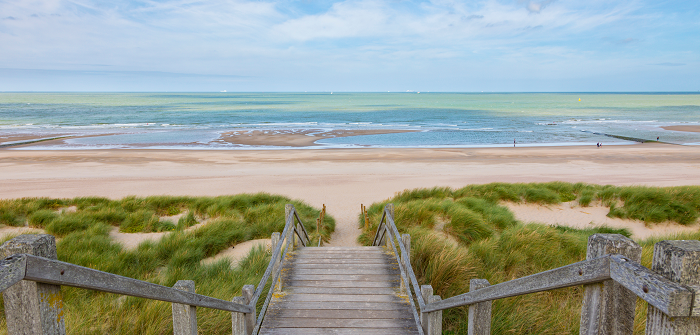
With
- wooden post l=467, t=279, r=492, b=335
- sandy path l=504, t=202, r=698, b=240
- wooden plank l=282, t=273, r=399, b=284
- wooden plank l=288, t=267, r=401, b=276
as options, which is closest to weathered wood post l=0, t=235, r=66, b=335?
wooden post l=467, t=279, r=492, b=335

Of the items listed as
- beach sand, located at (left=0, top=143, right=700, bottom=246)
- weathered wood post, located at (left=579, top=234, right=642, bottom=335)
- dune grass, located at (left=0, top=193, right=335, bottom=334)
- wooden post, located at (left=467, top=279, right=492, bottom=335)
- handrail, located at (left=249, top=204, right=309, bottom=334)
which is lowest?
beach sand, located at (left=0, top=143, right=700, bottom=246)

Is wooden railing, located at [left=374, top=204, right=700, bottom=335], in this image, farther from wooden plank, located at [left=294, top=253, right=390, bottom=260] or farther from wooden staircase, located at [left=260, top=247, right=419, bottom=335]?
wooden plank, located at [left=294, top=253, right=390, bottom=260]

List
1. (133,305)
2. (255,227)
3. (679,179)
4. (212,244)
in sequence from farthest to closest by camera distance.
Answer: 1. (679,179)
2. (255,227)
3. (212,244)
4. (133,305)

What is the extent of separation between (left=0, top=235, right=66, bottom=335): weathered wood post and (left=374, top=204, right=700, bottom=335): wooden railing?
2.32 m

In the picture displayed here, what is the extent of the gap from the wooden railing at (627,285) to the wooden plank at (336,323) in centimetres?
201

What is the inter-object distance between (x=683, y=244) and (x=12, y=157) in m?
35.9

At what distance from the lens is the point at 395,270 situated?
19.1 ft

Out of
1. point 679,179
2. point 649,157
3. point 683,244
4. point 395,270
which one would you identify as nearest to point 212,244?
point 395,270

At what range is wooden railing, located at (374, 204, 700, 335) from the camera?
1292 mm

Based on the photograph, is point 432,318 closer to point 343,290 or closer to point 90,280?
point 343,290

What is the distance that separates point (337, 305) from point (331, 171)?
1754 cm

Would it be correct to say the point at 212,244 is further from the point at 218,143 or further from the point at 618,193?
the point at 218,143

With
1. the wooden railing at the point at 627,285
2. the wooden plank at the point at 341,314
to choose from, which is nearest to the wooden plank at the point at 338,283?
the wooden plank at the point at 341,314

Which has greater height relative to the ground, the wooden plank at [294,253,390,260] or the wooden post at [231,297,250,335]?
the wooden post at [231,297,250,335]
